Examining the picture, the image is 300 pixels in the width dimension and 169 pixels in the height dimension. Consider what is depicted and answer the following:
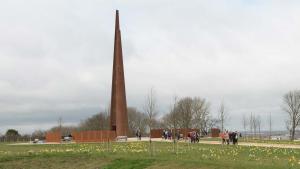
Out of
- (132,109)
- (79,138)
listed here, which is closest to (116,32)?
(79,138)

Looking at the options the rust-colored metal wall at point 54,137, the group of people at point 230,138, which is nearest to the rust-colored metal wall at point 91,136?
the rust-colored metal wall at point 54,137

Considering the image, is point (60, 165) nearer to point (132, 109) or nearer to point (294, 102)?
point (294, 102)

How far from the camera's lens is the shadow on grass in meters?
24.0

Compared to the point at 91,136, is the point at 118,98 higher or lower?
higher

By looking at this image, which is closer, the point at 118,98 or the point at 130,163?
the point at 130,163

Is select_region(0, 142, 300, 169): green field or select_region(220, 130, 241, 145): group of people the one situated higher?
select_region(220, 130, 241, 145): group of people

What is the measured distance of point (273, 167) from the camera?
19.1 m

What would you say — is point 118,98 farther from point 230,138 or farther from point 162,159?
point 162,159

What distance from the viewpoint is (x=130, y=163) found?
2520cm

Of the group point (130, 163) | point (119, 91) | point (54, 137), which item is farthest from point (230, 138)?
point (54, 137)

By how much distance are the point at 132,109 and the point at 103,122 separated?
1644 cm

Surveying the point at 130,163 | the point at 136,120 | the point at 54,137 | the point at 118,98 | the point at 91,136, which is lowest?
the point at 130,163

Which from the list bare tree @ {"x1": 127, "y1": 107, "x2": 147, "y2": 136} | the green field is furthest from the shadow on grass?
bare tree @ {"x1": 127, "y1": 107, "x2": 147, "y2": 136}

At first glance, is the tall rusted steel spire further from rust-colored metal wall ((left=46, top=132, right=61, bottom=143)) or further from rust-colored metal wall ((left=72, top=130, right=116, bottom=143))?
rust-colored metal wall ((left=46, top=132, right=61, bottom=143))
